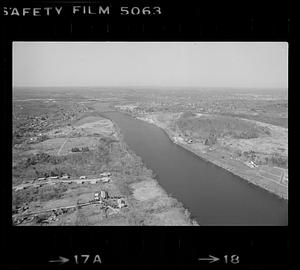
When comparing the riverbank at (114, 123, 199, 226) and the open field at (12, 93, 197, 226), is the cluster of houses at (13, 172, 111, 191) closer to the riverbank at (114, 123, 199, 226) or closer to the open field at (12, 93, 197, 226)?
the open field at (12, 93, 197, 226)

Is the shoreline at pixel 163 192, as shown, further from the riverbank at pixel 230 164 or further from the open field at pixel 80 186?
the riverbank at pixel 230 164

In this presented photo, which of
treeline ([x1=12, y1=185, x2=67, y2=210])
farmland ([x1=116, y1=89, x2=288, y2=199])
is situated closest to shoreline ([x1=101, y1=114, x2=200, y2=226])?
farmland ([x1=116, y1=89, x2=288, y2=199])

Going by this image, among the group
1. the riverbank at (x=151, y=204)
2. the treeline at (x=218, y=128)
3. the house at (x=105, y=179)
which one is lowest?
the riverbank at (x=151, y=204)

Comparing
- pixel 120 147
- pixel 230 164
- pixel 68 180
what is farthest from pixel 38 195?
pixel 230 164

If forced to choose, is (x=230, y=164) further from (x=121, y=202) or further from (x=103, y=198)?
(x=103, y=198)

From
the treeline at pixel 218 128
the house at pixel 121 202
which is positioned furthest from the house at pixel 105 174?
the treeline at pixel 218 128
